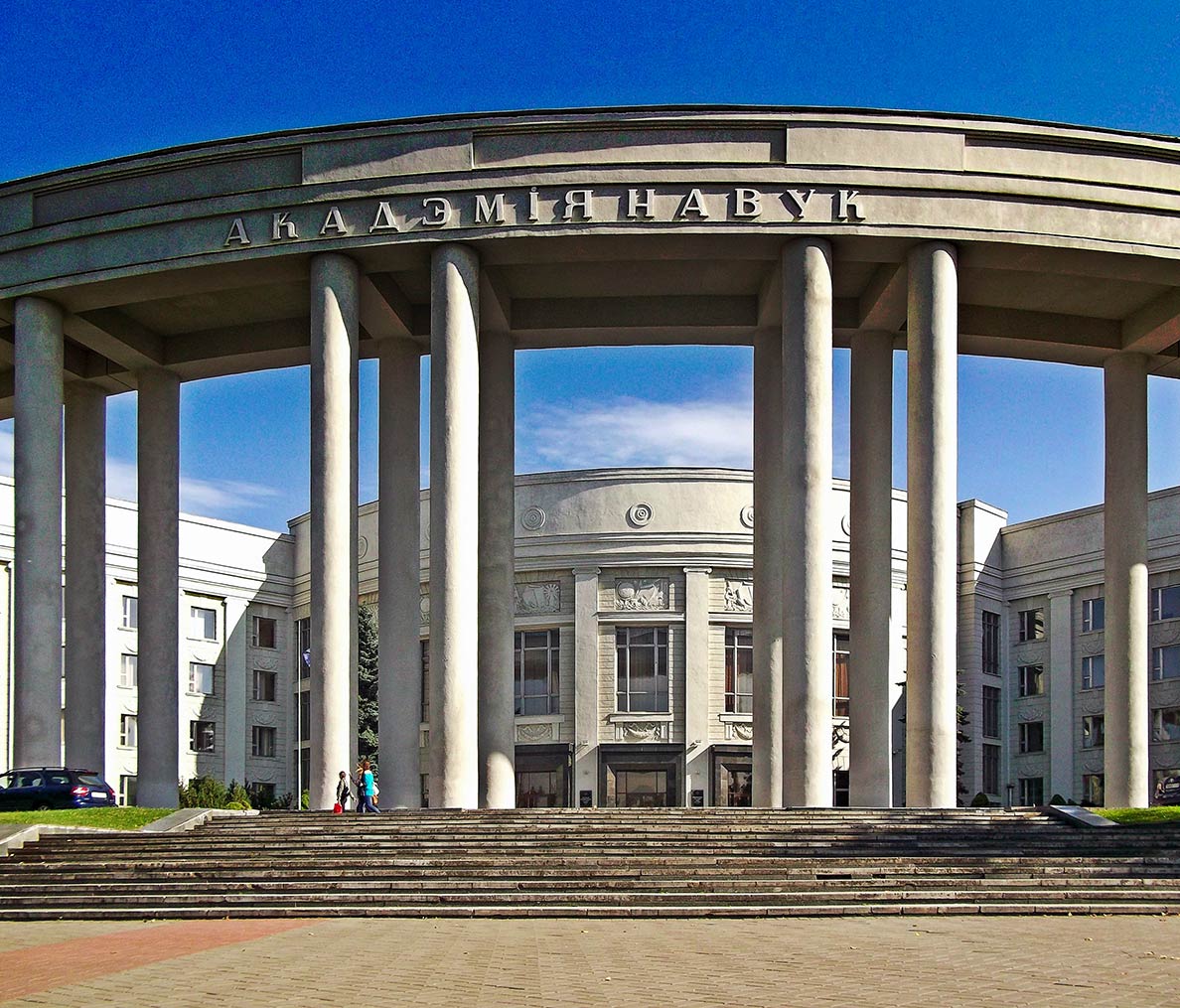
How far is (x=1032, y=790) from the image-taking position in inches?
2857

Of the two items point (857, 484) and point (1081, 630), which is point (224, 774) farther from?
point (857, 484)

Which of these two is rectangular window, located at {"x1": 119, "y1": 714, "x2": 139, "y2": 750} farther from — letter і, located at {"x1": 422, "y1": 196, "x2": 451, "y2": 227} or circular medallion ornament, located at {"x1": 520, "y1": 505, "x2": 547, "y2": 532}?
letter і, located at {"x1": 422, "y1": 196, "x2": 451, "y2": 227}

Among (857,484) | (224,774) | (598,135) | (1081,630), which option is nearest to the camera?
(598,135)

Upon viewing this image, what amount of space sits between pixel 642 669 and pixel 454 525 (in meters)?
34.2

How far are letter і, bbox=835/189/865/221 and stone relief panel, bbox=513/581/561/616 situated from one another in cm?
3631

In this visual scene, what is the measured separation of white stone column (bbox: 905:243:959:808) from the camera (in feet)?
103

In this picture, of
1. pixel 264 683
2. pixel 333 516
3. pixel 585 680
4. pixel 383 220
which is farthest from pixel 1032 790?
pixel 383 220

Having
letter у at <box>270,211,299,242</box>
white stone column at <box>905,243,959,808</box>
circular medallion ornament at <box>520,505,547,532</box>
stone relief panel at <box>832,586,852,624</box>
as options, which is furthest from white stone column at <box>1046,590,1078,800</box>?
letter у at <box>270,211,299,242</box>

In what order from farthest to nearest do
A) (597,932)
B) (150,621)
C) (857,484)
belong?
(150,621), (857,484), (597,932)

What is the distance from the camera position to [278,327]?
131 feet

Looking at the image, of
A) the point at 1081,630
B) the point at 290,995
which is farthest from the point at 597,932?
the point at 1081,630

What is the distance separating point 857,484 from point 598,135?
34.0 ft

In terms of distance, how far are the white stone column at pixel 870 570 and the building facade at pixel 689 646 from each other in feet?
77.6

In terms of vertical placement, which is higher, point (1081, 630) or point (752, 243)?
point (752, 243)
